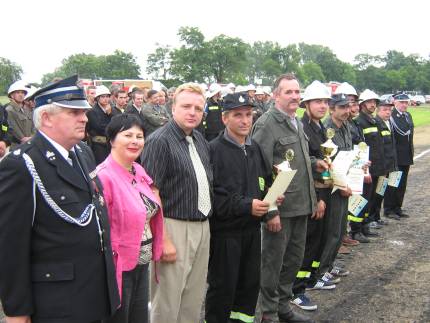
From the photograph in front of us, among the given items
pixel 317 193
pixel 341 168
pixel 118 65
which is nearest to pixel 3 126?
pixel 317 193

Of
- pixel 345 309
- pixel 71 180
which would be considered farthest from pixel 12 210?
pixel 345 309

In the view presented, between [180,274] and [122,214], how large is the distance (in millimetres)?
771

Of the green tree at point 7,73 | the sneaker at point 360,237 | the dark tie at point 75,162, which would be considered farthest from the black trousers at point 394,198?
the green tree at point 7,73

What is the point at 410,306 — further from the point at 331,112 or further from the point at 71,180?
the point at 71,180

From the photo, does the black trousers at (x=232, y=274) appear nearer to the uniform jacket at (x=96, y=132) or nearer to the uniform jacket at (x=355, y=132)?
the uniform jacket at (x=355, y=132)

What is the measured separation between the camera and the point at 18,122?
332 inches

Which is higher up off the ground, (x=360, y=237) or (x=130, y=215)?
(x=130, y=215)

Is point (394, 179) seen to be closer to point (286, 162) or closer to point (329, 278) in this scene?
point (329, 278)

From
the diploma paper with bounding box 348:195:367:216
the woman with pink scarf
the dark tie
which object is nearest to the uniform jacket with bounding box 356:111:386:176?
the diploma paper with bounding box 348:195:367:216

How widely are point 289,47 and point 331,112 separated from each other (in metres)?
105

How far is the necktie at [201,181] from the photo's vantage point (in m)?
3.34

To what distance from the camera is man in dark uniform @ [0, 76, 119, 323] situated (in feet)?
7.06

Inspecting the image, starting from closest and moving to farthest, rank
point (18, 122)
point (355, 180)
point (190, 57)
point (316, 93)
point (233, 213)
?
1. point (233, 213)
2. point (316, 93)
3. point (355, 180)
4. point (18, 122)
5. point (190, 57)

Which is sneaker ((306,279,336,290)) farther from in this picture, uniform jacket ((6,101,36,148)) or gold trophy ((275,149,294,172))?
uniform jacket ((6,101,36,148))
